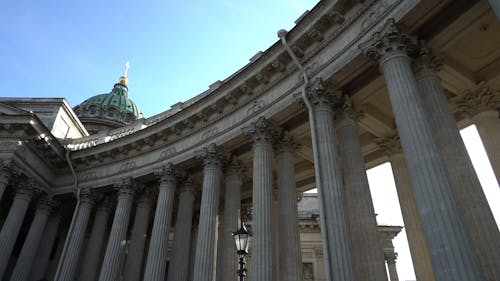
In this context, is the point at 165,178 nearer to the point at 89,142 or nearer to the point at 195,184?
the point at 195,184

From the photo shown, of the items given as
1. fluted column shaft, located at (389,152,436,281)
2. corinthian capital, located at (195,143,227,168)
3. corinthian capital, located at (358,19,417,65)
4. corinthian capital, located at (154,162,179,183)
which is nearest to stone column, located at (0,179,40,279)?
corinthian capital, located at (154,162,179,183)

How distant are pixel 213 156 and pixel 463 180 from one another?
38.3ft

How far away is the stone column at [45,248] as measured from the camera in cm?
2389

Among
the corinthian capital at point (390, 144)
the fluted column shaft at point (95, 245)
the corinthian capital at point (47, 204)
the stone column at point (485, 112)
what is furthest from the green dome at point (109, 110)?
the stone column at point (485, 112)

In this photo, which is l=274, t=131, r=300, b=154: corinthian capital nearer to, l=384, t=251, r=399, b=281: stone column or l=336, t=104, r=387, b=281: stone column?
l=336, t=104, r=387, b=281: stone column

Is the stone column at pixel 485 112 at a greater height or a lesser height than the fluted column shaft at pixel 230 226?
greater

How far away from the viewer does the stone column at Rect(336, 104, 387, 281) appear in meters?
13.0

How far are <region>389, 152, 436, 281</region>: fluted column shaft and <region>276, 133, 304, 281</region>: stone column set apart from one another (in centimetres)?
479

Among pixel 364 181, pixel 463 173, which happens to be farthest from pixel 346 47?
pixel 463 173

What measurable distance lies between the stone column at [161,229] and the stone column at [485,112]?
49.0ft

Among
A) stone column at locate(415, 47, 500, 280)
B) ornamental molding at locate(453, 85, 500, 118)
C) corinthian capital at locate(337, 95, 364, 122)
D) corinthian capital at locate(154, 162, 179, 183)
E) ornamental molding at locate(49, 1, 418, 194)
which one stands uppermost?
ornamental molding at locate(49, 1, 418, 194)

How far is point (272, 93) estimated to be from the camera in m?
18.3

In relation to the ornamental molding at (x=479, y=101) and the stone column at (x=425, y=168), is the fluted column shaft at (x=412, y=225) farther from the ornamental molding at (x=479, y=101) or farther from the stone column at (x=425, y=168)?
the stone column at (x=425, y=168)

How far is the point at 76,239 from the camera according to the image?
898 inches
